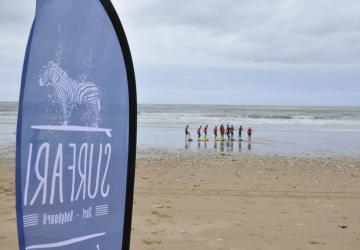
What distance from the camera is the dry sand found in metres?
5.24

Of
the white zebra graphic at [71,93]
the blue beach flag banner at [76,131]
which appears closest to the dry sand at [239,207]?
the blue beach flag banner at [76,131]

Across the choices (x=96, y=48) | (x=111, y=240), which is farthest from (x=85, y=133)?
(x=111, y=240)

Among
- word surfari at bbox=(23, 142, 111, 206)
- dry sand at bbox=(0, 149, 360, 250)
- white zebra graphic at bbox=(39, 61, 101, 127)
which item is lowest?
dry sand at bbox=(0, 149, 360, 250)

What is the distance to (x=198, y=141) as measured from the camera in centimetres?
2256

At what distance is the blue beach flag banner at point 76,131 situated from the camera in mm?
1646

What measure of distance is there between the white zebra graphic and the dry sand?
3.25 metres

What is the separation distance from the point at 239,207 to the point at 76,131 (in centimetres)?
558

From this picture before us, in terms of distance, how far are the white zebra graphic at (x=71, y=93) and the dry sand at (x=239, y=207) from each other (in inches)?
128

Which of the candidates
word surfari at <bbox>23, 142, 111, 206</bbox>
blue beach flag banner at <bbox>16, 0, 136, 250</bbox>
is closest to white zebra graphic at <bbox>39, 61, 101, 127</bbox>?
blue beach flag banner at <bbox>16, 0, 136, 250</bbox>

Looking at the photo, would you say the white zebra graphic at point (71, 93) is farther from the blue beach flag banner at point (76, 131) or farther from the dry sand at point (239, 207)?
the dry sand at point (239, 207)

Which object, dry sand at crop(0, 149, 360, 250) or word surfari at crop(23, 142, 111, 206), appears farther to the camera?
dry sand at crop(0, 149, 360, 250)

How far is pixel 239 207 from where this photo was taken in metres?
7.11

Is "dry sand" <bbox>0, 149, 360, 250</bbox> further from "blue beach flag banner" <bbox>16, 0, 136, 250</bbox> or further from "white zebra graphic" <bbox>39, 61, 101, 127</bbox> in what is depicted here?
"white zebra graphic" <bbox>39, 61, 101, 127</bbox>

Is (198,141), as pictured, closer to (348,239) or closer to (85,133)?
(348,239)
